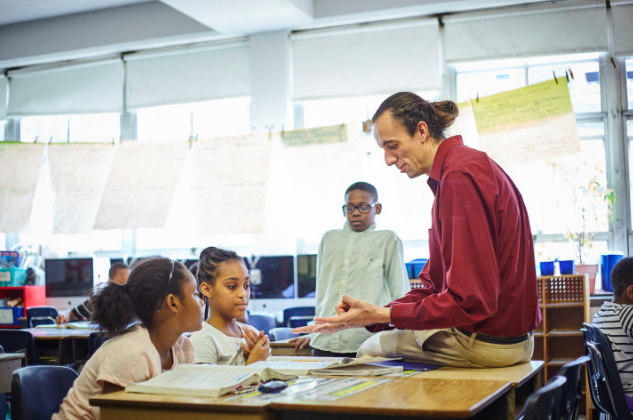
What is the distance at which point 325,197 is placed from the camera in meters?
6.05

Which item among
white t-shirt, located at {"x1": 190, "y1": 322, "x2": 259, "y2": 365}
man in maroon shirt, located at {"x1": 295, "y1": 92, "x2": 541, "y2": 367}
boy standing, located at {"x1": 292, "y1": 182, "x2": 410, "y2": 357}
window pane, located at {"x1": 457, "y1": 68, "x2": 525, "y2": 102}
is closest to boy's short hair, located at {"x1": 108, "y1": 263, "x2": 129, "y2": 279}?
boy standing, located at {"x1": 292, "y1": 182, "x2": 410, "y2": 357}

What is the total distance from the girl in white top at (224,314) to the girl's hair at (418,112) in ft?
2.84

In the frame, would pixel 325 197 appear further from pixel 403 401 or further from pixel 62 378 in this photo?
pixel 403 401

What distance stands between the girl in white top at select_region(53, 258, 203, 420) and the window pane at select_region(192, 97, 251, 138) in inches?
178

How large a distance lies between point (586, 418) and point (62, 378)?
3.76 meters

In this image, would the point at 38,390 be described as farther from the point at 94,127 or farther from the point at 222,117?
the point at 94,127

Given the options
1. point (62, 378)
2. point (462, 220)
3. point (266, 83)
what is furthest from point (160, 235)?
point (462, 220)

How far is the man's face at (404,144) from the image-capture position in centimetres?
199

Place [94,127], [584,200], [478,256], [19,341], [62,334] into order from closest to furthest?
[478,256] → [19,341] → [62,334] → [584,200] → [94,127]

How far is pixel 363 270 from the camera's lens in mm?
3506

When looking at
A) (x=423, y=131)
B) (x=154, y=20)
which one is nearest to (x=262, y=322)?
(x=423, y=131)

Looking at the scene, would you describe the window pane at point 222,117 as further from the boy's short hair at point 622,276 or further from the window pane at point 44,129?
the boy's short hair at point 622,276

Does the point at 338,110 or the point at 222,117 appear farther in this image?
the point at 222,117

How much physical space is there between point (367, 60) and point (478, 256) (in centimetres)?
470
